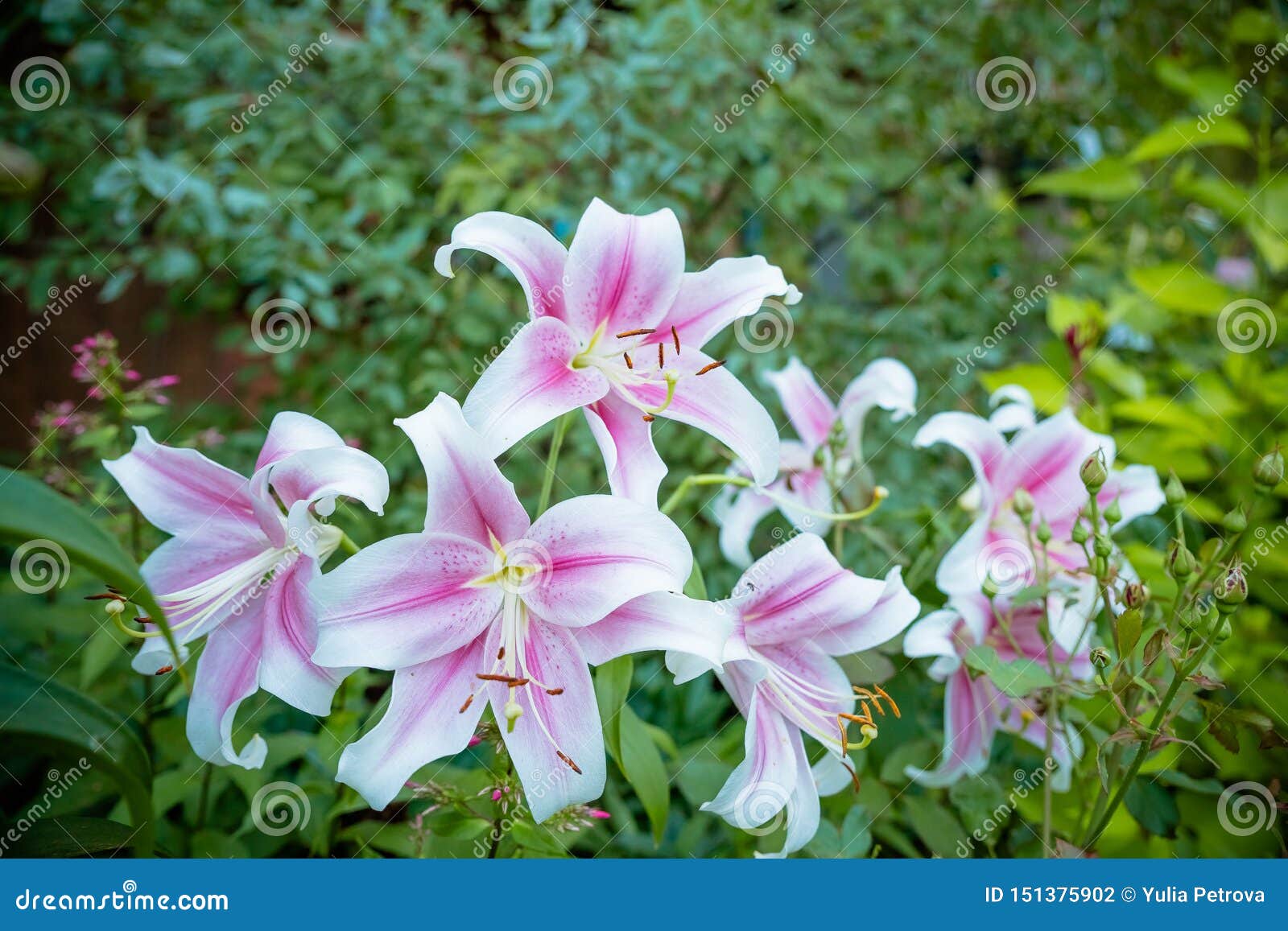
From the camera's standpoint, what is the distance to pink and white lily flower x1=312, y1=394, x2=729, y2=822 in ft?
2.04

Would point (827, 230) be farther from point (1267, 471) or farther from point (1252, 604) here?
point (1267, 471)

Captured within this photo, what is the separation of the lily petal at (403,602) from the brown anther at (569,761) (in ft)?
0.34

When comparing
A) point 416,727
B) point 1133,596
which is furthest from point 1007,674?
point 416,727

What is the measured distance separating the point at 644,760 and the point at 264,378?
2.09 metres

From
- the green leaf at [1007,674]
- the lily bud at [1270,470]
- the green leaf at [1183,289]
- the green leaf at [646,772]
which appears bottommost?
the green leaf at [646,772]

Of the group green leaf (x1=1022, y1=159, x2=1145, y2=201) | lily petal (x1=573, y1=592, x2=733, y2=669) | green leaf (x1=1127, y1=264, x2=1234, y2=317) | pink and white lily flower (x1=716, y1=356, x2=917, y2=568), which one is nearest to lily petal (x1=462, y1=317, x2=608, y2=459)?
lily petal (x1=573, y1=592, x2=733, y2=669)

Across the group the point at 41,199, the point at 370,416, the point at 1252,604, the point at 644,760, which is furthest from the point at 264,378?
the point at 1252,604

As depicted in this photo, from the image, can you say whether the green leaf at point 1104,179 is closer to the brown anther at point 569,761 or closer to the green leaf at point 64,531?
the brown anther at point 569,761

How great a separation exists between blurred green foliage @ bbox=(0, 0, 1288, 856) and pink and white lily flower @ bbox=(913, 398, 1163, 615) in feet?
0.29

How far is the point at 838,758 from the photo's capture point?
30.7 inches

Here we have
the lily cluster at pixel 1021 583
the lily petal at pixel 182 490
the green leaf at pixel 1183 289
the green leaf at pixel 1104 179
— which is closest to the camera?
the lily petal at pixel 182 490

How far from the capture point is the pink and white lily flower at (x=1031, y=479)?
92cm

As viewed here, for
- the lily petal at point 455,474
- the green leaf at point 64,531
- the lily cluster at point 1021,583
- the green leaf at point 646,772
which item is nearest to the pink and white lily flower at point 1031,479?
the lily cluster at point 1021,583

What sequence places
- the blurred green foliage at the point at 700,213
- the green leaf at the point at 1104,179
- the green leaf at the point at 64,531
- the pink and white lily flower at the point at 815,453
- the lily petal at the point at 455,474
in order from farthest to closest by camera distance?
the green leaf at the point at 1104,179 → the blurred green foliage at the point at 700,213 → the pink and white lily flower at the point at 815,453 → the lily petal at the point at 455,474 → the green leaf at the point at 64,531
